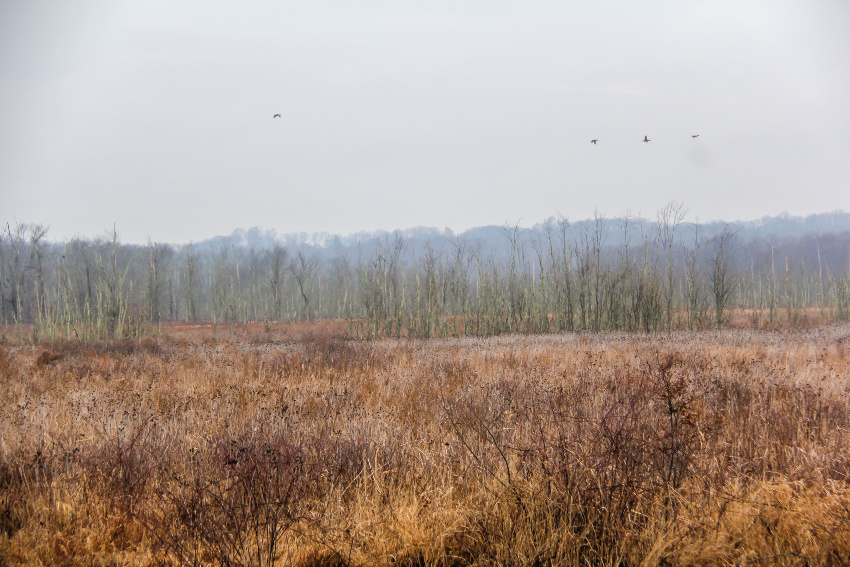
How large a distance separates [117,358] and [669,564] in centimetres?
1315

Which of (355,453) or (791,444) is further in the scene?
(791,444)

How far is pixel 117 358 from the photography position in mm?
12305

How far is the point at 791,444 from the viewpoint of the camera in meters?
4.88

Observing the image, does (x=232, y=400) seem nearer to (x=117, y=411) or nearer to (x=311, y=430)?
(x=117, y=411)

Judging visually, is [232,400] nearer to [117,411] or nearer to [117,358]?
[117,411]

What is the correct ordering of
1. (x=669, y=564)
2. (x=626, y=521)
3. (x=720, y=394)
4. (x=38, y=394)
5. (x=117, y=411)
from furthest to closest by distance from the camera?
(x=38, y=394) → (x=720, y=394) → (x=117, y=411) → (x=626, y=521) → (x=669, y=564)

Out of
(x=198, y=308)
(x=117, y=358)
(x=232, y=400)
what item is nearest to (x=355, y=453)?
(x=232, y=400)

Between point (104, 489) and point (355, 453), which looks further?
point (355, 453)

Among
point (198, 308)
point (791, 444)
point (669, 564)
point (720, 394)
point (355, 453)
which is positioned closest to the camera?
point (669, 564)

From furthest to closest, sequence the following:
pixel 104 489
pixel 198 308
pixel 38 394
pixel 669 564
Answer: pixel 198 308 → pixel 38 394 → pixel 104 489 → pixel 669 564

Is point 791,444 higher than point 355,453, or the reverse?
point 355,453

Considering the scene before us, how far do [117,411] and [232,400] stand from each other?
55.3 inches

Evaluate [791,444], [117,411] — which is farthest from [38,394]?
[791,444]

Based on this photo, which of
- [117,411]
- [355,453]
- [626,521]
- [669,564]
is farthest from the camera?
[117,411]
